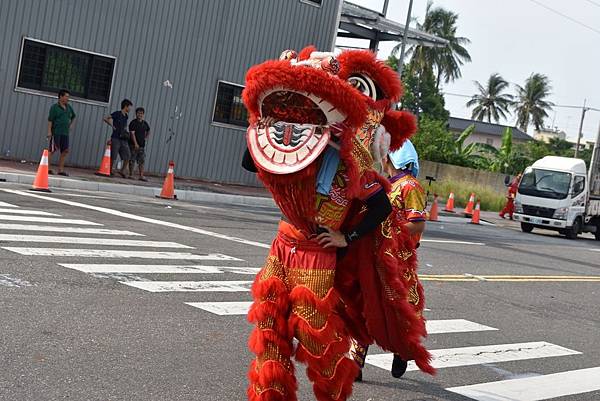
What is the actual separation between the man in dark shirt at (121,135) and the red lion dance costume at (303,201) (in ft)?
52.2

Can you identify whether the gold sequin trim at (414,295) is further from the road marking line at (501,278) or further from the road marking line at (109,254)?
the road marking line at (501,278)

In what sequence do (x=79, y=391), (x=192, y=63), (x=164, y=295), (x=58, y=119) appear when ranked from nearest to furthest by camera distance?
(x=79, y=391), (x=164, y=295), (x=58, y=119), (x=192, y=63)

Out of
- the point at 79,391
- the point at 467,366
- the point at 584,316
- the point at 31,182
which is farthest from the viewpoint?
the point at 31,182

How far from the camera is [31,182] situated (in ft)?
56.5

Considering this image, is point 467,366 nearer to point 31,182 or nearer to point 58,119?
point 31,182

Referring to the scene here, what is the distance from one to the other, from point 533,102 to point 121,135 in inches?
3009

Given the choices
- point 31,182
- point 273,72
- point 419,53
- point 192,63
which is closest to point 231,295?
point 273,72

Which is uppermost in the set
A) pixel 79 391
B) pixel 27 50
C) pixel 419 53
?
pixel 419 53

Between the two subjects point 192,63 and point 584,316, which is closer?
point 584,316

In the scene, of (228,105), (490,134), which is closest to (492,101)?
(490,134)

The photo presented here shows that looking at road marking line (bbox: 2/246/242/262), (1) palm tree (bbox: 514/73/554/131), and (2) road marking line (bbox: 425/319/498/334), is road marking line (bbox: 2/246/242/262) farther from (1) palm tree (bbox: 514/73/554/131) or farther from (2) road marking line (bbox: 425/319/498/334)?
(1) palm tree (bbox: 514/73/554/131)

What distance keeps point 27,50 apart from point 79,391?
1617 cm

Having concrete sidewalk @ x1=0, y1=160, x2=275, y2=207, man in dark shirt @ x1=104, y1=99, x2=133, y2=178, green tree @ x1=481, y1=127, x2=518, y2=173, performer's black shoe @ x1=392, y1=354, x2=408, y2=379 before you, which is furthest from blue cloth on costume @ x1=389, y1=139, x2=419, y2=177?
green tree @ x1=481, y1=127, x2=518, y2=173

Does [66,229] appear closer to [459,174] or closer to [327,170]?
[327,170]
